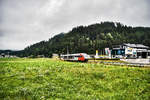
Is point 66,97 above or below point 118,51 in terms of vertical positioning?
below

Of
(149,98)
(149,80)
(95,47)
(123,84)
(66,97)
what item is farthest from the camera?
(95,47)

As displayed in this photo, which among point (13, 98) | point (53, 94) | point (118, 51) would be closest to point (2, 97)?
point (13, 98)

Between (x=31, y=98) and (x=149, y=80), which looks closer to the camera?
(x=31, y=98)

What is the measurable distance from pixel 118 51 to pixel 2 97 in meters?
75.1

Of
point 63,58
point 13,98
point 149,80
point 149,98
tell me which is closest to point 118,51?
point 63,58

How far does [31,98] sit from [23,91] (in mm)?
1751

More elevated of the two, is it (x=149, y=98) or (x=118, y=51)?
(x=118, y=51)

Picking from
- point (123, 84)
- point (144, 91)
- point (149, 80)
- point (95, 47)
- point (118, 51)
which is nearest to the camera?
point (144, 91)

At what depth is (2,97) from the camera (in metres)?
8.77

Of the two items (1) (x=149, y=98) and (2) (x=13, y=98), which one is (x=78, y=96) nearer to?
(2) (x=13, y=98)

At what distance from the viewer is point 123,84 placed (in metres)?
13.8

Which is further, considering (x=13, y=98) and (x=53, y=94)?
(x=53, y=94)

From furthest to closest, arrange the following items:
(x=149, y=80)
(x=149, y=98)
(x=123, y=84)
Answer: (x=149, y=80) < (x=123, y=84) < (x=149, y=98)

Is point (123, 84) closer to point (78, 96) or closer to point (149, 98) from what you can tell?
point (149, 98)
